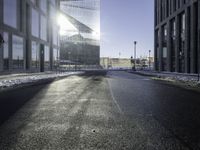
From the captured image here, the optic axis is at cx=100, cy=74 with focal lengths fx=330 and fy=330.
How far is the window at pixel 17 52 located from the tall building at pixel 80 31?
7844cm

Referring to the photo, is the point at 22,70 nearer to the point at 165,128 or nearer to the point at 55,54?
the point at 55,54

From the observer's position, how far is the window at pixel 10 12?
4266 cm

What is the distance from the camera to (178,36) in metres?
56.8

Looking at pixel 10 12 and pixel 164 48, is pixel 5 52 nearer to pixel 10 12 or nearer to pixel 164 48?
pixel 10 12

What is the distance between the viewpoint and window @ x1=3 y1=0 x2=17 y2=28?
1679 inches

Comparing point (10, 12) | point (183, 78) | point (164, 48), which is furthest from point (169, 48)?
point (10, 12)

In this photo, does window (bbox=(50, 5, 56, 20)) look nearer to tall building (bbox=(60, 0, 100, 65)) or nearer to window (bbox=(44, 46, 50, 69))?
window (bbox=(44, 46, 50, 69))

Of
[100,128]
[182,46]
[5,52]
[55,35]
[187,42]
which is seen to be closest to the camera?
[100,128]

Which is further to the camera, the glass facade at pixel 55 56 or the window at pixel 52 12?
the glass facade at pixel 55 56

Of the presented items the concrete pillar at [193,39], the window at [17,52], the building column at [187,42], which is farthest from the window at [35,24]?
the concrete pillar at [193,39]

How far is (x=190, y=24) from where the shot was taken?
1983 inches

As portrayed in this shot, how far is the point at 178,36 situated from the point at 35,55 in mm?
25434

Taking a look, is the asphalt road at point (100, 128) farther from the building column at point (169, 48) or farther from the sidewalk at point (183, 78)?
the building column at point (169, 48)

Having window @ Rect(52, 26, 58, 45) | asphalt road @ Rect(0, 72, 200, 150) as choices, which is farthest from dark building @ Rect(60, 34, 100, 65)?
asphalt road @ Rect(0, 72, 200, 150)
